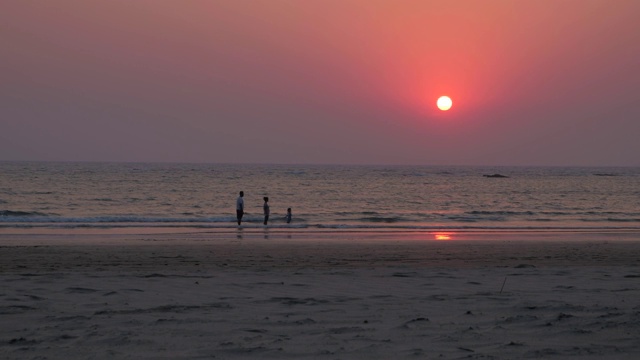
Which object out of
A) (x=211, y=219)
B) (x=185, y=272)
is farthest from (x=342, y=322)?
(x=211, y=219)

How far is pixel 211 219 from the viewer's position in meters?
37.7

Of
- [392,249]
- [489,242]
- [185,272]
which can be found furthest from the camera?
[489,242]

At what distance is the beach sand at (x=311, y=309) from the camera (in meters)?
6.51

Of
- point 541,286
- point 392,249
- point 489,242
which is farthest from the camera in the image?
point 489,242

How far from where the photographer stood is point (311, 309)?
830cm

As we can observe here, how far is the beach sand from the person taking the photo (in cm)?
651

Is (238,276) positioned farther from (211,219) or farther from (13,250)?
(211,219)

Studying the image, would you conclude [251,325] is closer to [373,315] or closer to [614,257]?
[373,315]

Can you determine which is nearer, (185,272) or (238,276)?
(238,276)

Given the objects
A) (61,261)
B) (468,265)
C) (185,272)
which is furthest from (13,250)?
(468,265)

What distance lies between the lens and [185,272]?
40.5ft

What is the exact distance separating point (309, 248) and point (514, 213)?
2987 cm

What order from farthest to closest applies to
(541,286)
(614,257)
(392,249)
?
(392,249) < (614,257) < (541,286)

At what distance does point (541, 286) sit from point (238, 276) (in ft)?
15.4
